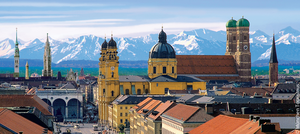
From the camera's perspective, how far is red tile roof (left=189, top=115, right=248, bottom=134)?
230 feet

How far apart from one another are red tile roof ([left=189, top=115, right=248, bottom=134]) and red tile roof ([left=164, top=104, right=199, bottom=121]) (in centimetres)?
1194

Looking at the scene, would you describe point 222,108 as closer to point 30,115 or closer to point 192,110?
point 192,110

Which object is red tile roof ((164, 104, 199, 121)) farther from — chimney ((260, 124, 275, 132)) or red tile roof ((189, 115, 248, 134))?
chimney ((260, 124, 275, 132))

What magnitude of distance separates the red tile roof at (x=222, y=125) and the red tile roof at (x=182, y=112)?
11936 mm

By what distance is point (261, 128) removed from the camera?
58812mm

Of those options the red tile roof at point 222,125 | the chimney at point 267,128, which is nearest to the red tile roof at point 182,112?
the red tile roof at point 222,125

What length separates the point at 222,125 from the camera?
74.4 meters

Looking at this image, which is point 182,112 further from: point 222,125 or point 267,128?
point 267,128

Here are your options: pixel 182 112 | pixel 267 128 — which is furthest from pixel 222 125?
pixel 182 112

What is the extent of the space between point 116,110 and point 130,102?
5513 millimetres

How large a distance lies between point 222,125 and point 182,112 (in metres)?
24.1

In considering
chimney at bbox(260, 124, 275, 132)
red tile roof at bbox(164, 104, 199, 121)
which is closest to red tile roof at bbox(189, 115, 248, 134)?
chimney at bbox(260, 124, 275, 132)

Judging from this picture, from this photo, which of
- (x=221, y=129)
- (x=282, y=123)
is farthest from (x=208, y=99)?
(x=221, y=129)

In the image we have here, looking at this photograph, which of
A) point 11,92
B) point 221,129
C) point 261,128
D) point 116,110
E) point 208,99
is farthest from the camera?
point 116,110
